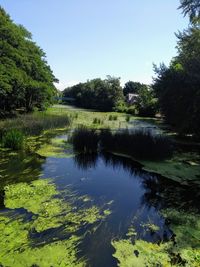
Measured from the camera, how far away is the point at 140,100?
48.0 meters

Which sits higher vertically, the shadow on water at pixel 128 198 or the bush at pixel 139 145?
the bush at pixel 139 145

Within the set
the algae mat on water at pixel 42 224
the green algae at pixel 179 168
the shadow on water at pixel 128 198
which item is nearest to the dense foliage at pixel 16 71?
the shadow on water at pixel 128 198

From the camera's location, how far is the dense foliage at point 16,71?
21156 millimetres

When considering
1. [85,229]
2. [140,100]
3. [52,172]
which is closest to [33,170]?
[52,172]

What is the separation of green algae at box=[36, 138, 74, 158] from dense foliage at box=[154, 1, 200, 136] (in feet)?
21.4

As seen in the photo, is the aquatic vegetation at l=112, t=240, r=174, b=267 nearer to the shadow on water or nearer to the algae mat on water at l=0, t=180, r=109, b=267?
the shadow on water

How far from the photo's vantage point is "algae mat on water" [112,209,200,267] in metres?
5.20

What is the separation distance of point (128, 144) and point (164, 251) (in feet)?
32.0

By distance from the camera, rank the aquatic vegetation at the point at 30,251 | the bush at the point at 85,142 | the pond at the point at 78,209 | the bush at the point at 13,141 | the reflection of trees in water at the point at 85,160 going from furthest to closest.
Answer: the bush at the point at 85,142
the bush at the point at 13,141
the reflection of trees in water at the point at 85,160
the pond at the point at 78,209
the aquatic vegetation at the point at 30,251

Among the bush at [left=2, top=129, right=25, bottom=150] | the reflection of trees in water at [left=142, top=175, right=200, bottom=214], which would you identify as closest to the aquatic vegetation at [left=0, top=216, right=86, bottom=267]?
the reflection of trees in water at [left=142, top=175, right=200, bottom=214]

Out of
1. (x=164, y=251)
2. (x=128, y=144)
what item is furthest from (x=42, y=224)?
(x=128, y=144)

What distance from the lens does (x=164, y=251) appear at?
5570 mm

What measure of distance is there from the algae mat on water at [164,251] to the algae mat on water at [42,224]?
31.0 inches

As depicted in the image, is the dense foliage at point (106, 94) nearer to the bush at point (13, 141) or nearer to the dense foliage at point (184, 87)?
the dense foliage at point (184, 87)
